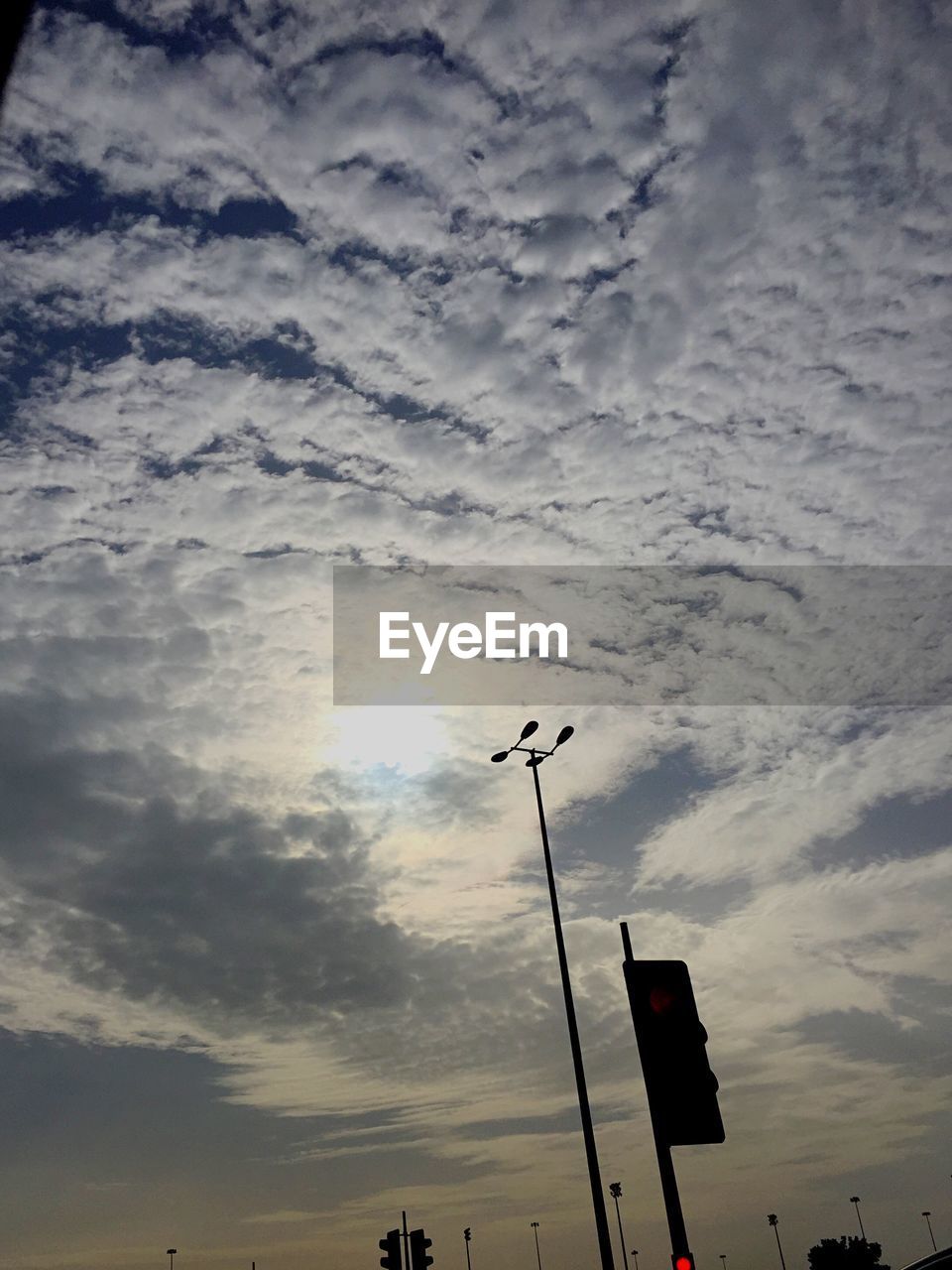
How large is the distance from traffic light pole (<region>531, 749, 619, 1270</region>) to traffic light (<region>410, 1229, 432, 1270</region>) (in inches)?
404

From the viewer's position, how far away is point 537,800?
73.6 ft

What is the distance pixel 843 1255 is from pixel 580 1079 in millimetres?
106242

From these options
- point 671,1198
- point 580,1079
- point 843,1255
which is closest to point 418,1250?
point 580,1079

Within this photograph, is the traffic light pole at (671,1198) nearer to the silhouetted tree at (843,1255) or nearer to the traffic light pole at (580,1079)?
the traffic light pole at (580,1079)

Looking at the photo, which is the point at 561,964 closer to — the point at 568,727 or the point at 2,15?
the point at 568,727

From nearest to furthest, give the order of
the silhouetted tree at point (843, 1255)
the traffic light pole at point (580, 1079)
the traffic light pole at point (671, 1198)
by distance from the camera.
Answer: the traffic light pole at point (671, 1198)
the traffic light pole at point (580, 1079)
the silhouetted tree at point (843, 1255)

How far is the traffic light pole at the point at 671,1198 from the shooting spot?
522 centimetres

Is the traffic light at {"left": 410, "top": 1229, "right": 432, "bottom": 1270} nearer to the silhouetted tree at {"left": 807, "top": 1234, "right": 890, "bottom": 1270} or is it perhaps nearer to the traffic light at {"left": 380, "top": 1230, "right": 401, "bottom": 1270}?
the traffic light at {"left": 380, "top": 1230, "right": 401, "bottom": 1270}

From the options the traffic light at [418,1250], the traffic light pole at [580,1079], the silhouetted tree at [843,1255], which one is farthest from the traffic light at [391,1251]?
the silhouetted tree at [843,1255]

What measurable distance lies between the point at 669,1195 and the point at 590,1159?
14742 millimetres

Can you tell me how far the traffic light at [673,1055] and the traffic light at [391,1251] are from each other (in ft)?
78.3

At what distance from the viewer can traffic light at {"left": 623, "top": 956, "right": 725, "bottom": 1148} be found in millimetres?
5258

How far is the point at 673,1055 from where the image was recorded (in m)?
5.45

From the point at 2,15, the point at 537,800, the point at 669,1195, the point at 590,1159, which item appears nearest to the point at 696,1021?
the point at 669,1195
